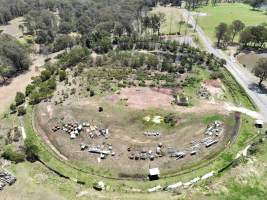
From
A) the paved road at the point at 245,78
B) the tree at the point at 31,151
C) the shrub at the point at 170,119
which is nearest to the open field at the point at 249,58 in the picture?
the paved road at the point at 245,78

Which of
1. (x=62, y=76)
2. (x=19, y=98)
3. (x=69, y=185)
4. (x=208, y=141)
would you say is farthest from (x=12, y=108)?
(x=208, y=141)

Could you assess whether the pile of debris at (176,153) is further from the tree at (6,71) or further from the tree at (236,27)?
the tree at (236,27)

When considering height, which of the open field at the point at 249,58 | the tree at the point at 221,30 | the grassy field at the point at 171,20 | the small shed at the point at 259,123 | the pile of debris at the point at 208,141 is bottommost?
the pile of debris at the point at 208,141

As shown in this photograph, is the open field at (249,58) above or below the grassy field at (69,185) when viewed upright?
above

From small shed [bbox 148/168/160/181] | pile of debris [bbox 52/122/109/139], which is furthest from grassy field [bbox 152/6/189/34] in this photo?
small shed [bbox 148/168/160/181]

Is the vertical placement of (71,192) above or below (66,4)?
below

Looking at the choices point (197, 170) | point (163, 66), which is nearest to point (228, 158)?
point (197, 170)

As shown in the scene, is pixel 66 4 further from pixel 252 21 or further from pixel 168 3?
pixel 252 21
